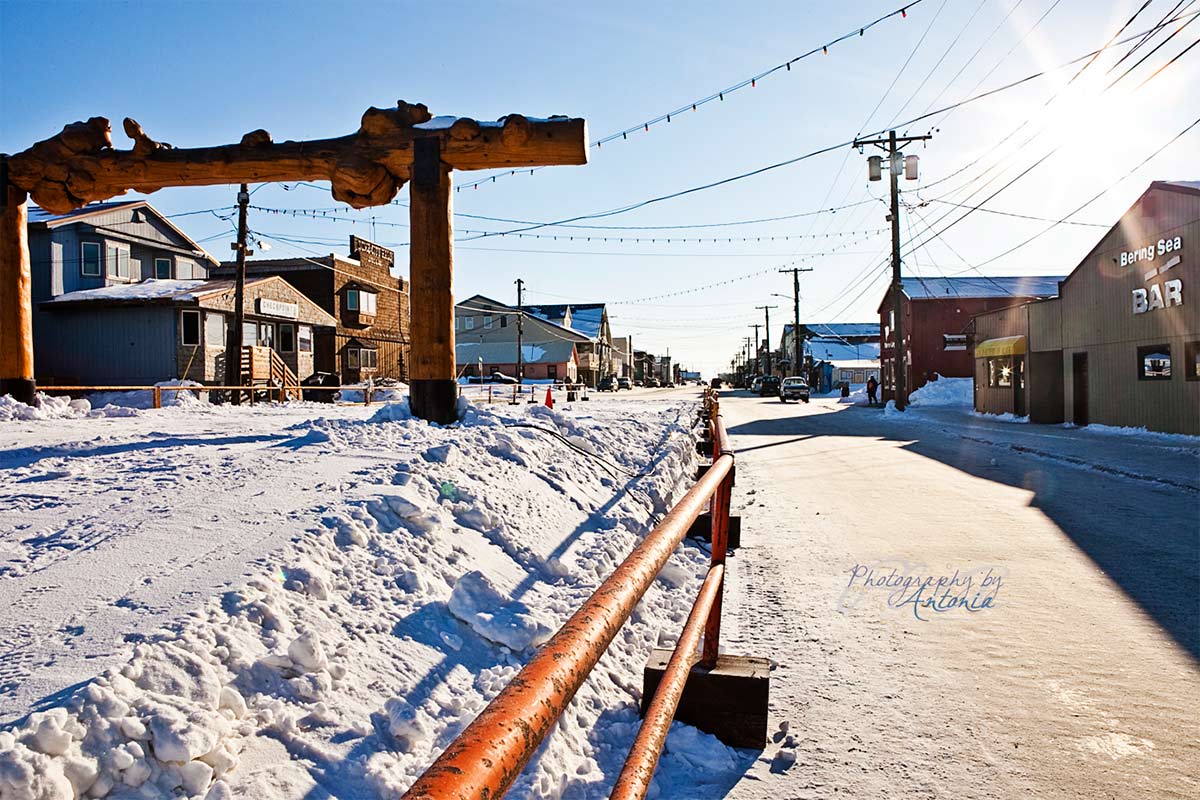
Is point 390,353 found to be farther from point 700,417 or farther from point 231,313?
point 700,417

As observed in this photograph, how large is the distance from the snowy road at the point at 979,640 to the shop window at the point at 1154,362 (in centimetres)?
1076

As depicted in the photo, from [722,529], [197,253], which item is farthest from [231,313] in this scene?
[722,529]

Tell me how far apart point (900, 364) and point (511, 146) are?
26637 millimetres

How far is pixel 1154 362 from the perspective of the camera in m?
19.3

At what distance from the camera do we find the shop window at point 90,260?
102ft

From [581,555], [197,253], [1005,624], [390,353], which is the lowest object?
[1005,624]

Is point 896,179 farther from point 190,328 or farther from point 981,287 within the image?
point 190,328

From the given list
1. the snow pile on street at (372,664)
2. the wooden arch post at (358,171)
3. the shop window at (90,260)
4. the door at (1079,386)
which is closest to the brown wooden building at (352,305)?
the shop window at (90,260)

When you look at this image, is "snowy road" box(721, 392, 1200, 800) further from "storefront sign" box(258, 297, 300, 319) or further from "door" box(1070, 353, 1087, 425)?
"storefront sign" box(258, 297, 300, 319)

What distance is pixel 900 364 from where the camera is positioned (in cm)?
3112

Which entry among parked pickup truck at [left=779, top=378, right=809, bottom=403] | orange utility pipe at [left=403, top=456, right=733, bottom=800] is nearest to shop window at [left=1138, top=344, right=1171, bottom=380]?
orange utility pipe at [left=403, top=456, right=733, bottom=800]

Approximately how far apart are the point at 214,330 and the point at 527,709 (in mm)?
33855

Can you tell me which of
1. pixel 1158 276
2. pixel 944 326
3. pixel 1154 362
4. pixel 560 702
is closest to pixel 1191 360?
pixel 1154 362

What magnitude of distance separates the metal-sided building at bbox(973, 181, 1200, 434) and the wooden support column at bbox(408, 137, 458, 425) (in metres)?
17.9
